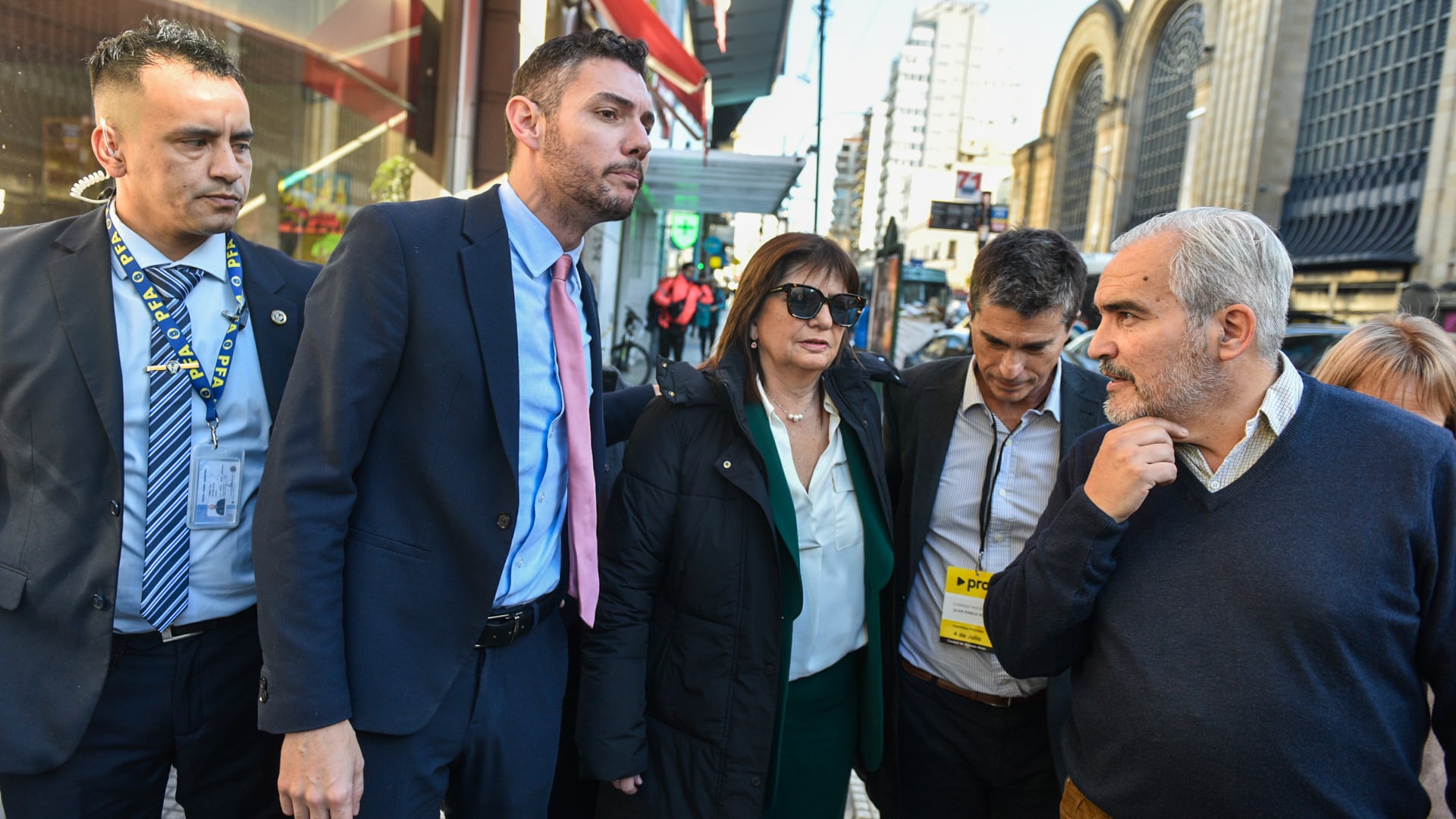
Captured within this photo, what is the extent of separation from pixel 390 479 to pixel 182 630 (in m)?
0.65

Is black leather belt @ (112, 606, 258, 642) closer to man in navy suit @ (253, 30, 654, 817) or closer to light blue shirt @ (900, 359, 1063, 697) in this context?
man in navy suit @ (253, 30, 654, 817)

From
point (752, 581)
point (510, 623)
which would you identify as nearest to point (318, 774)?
point (510, 623)

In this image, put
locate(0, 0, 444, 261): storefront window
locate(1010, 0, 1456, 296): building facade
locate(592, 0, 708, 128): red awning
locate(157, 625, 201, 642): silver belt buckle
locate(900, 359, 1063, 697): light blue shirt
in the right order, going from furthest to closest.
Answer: locate(1010, 0, 1456, 296): building facade < locate(592, 0, 708, 128): red awning < locate(0, 0, 444, 261): storefront window < locate(900, 359, 1063, 697): light blue shirt < locate(157, 625, 201, 642): silver belt buckle

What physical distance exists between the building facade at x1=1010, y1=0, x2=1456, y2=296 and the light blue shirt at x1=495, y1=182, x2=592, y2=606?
2415 cm

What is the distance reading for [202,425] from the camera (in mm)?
1969

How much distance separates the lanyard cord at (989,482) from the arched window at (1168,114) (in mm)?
38725

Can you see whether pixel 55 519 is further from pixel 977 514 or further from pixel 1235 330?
pixel 1235 330

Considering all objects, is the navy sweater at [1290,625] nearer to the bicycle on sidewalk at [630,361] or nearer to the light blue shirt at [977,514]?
the light blue shirt at [977,514]

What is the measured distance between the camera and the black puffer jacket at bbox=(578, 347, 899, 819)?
7.43ft

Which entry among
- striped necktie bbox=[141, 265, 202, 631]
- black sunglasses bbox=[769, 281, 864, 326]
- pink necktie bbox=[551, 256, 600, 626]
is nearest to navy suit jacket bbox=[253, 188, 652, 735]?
pink necktie bbox=[551, 256, 600, 626]

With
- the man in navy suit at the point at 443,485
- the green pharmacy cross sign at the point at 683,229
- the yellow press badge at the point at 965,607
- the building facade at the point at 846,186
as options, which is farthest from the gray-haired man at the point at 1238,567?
the building facade at the point at 846,186

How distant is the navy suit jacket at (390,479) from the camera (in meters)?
1.61

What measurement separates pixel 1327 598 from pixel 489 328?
1.69 meters

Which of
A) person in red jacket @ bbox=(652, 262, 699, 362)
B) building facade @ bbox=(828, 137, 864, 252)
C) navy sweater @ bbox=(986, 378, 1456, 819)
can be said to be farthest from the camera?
building facade @ bbox=(828, 137, 864, 252)
